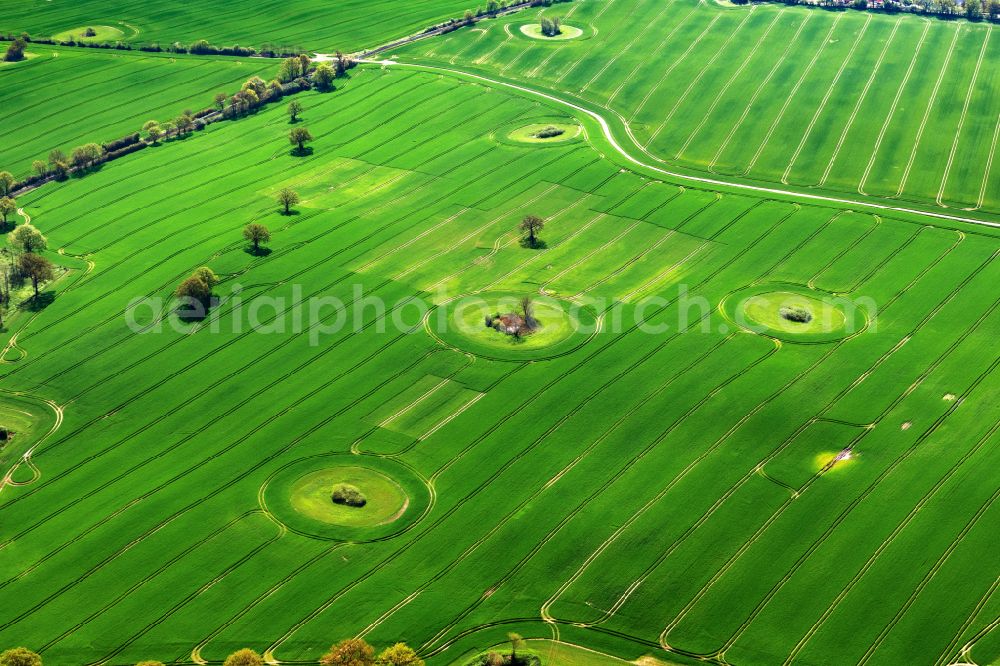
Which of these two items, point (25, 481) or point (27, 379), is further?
point (27, 379)

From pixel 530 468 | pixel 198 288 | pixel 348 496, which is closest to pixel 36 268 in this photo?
pixel 198 288

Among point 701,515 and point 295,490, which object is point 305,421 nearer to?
point 295,490

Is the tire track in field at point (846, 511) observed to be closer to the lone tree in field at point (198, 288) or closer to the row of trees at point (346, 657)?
the row of trees at point (346, 657)

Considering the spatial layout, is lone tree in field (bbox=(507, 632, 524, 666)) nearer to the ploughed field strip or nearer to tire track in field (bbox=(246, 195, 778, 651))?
the ploughed field strip

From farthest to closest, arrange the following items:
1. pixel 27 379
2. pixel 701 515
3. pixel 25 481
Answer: pixel 27 379 → pixel 25 481 → pixel 701 515

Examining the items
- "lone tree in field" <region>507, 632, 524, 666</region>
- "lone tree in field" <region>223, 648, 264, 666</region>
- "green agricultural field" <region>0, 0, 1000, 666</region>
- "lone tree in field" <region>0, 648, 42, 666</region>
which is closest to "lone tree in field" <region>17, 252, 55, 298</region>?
"green agricultural field" <region>0, 0, 1000, 666</region>

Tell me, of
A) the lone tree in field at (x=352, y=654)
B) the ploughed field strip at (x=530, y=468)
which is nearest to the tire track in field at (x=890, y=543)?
the ploughed field strip at (x=530, y=468)

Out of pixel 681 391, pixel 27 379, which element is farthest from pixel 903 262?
pixel 27 379
